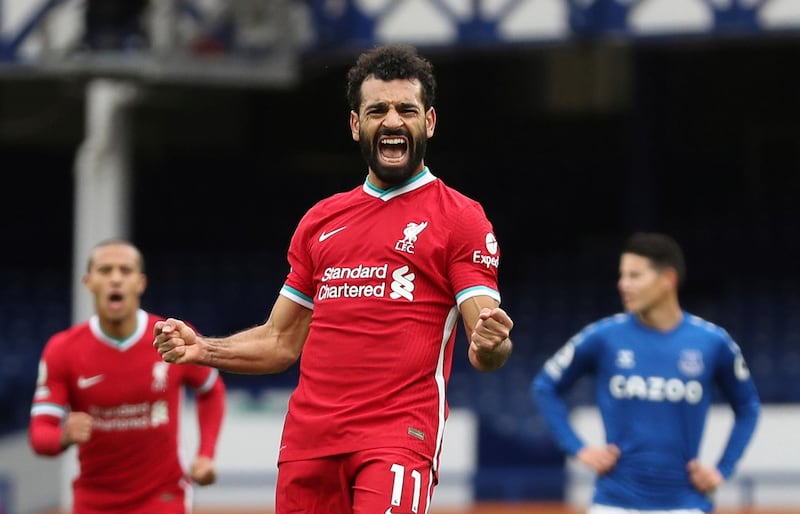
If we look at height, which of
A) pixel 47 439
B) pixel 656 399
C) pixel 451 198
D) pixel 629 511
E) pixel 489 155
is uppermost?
pixel 489 155

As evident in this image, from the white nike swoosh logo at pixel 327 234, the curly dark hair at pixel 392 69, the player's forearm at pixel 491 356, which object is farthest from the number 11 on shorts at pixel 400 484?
the curly dark hair at pixel 392 69

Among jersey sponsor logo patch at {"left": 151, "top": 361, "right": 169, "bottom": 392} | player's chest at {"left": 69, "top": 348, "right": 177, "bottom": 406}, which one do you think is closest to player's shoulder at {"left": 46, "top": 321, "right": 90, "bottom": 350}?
player's chest at {"left": 69, "top": 348, "right": 177, "bottom": 406}

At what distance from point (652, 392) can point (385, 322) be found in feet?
8.32

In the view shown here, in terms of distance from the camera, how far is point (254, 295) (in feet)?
57.5

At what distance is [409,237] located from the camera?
15.7ft

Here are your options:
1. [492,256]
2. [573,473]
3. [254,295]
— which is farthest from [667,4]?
[492,256]

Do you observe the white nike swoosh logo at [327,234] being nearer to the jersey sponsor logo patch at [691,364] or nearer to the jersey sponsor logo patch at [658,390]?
the jersey sponsor logo patch at [658,390]

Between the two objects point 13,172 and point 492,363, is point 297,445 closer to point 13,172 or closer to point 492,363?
point 492,363

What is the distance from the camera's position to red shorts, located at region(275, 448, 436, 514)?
457cm

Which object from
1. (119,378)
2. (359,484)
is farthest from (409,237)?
(119,378)

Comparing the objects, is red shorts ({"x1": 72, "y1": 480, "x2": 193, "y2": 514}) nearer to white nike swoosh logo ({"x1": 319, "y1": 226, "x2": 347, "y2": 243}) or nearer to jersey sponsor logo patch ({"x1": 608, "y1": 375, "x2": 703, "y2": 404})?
jersey sponsor logo patch ({"x1": 608, "y1": 375, "x2": 703, "y2": 404})

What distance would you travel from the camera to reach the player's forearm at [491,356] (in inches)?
172

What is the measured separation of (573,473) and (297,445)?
363 inches

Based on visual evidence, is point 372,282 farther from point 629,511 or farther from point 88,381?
point 88,381
